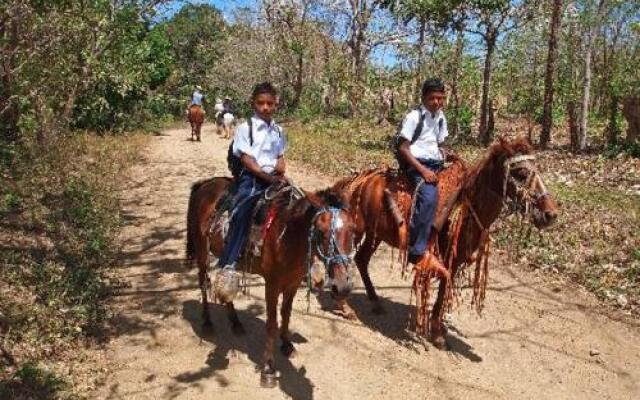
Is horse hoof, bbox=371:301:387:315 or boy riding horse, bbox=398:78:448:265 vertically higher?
boy riding horse, bbox=398:78:448:265

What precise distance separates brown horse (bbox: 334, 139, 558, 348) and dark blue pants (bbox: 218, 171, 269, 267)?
0.79 meters

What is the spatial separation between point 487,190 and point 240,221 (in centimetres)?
239

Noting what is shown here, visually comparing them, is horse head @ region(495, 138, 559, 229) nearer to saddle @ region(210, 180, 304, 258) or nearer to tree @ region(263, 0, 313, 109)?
saddle @ region(210, 180, 304, 258)

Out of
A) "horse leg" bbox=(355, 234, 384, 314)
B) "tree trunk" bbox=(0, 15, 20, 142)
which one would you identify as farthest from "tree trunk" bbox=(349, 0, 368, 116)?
"horse leg" bbox=(355, 234, 384, 314)

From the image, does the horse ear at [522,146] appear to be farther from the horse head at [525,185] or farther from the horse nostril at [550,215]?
the horse nostril at [550,215]

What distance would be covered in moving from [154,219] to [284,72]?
3410 centimetres

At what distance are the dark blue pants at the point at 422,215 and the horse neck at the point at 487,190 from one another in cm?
38

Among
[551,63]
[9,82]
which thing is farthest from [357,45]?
[9,82]

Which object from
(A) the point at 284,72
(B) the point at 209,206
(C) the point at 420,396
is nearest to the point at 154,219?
(B) the point at 209,206

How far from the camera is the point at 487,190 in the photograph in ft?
18.2

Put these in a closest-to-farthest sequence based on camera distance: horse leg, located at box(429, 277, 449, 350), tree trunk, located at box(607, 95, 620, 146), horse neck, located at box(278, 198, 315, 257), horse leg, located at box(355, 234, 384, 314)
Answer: horse neck, located at box(278, 198, 315, 257), horse leg, located at box(429, 277, 449, 350), horse leg, located at box(355, 234, 384, 314), tree trunk, located at box(607, 95, 620, 146)

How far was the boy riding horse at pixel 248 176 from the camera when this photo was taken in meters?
5.12

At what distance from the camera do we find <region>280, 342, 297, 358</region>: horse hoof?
220 inches

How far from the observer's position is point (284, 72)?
42.9m
